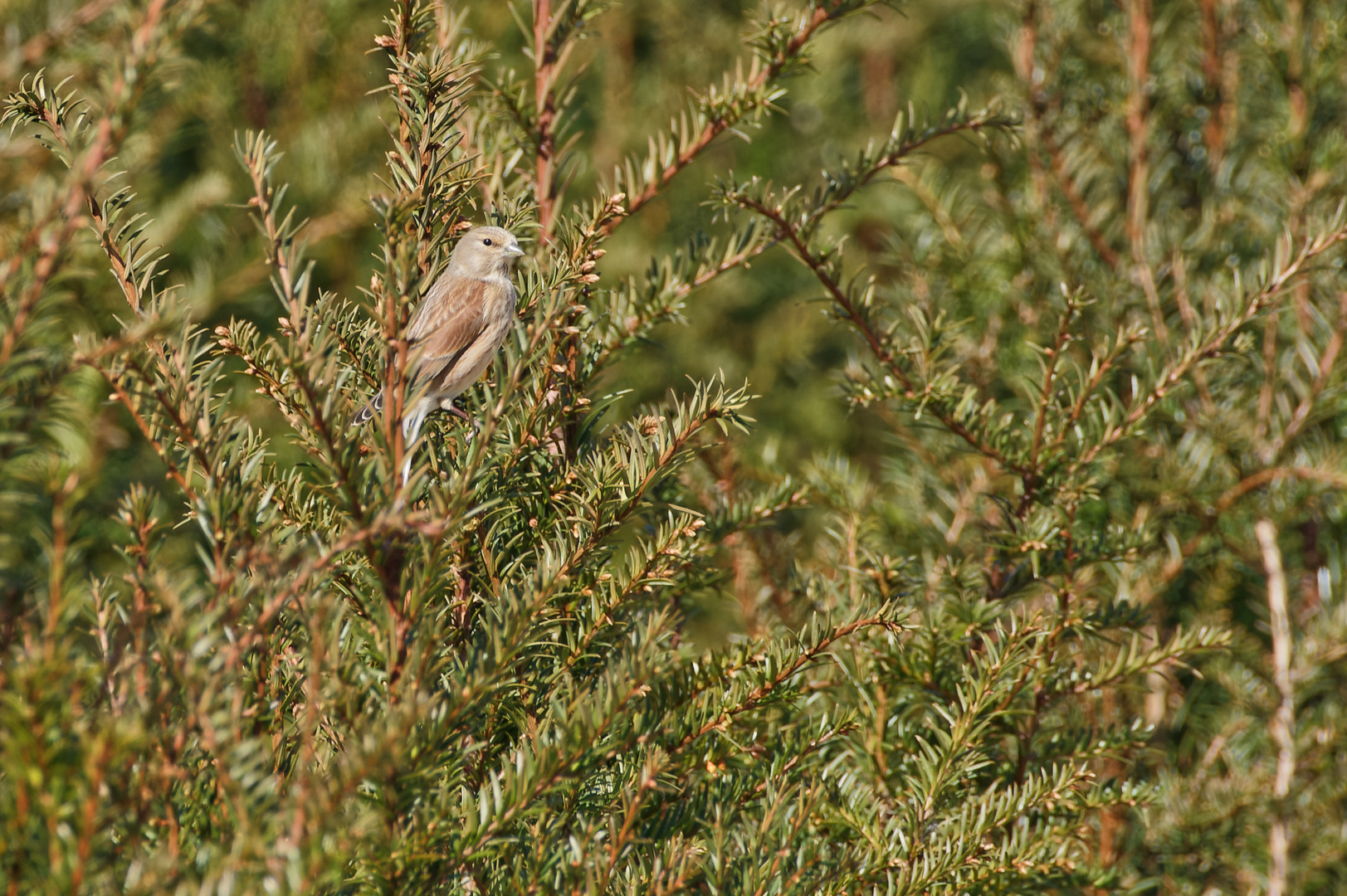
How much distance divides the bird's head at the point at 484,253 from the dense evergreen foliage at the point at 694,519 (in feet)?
0.29

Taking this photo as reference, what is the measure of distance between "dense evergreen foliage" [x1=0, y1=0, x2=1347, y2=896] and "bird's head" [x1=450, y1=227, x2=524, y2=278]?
0.29 feet

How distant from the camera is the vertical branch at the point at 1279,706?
2.17 m

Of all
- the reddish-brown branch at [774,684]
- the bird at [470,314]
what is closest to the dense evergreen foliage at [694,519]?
the reddish-brown branch at [774,684]

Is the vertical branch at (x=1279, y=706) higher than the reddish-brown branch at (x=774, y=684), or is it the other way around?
the reddish-brown branch at (x=774, y=684)

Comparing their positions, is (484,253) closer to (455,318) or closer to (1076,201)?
(455,318)

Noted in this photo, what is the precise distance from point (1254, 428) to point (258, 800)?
2289 mm

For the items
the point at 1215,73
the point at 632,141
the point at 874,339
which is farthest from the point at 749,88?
the point at 632,141

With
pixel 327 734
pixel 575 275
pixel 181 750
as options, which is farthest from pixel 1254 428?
pixel 181 750

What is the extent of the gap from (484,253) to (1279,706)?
7.00 ft

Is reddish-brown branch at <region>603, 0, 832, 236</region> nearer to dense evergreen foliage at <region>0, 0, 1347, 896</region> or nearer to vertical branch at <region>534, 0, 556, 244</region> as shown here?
dense evergreen foliage at <region>0, 0, 1347, 896</region>

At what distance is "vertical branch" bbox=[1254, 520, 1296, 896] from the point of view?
7.11 ft

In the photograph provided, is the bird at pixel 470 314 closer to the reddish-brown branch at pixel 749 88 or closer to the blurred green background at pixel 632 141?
the reddish-brown branch at pixel 749 88

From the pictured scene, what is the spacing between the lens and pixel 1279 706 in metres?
2.32

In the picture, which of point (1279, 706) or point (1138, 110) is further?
point (1138, 110)
